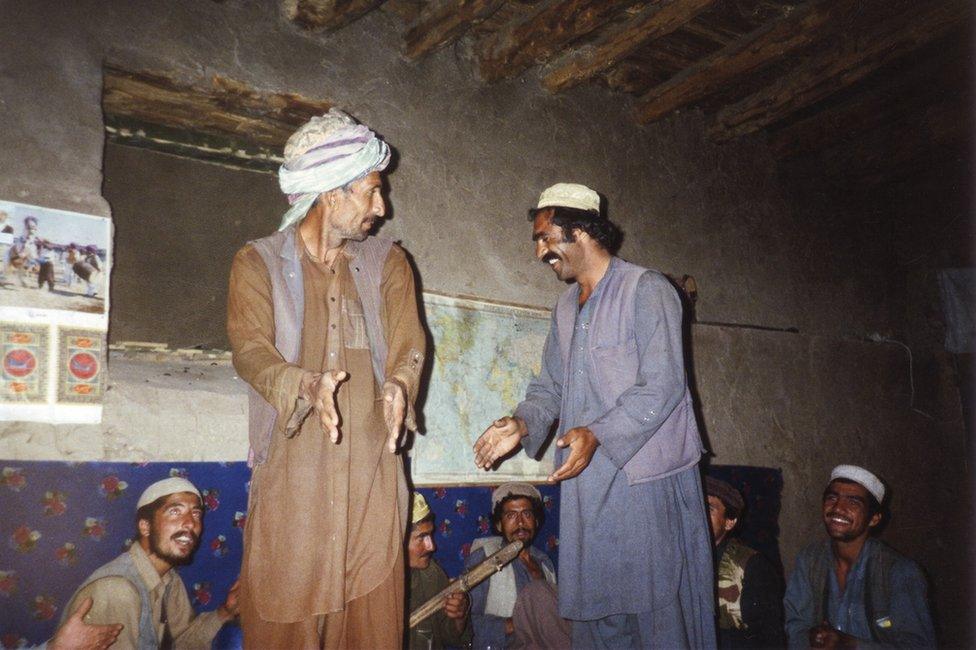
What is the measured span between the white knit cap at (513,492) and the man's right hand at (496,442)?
1166 mm

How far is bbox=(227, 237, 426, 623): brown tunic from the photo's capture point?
2.05m

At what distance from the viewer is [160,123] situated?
3.18 meters

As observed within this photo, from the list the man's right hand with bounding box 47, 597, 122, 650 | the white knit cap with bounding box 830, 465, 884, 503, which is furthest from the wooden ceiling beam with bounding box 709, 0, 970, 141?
the man's right hand with bounding box 47, 597, 122, 650

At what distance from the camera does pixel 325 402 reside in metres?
1.88

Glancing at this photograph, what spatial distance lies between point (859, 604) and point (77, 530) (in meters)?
3.78

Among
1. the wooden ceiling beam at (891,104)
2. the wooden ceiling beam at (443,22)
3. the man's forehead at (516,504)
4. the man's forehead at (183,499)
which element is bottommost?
the man's forehead at (516,504)

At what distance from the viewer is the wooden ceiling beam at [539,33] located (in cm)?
357

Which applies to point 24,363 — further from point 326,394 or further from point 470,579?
point 470,579

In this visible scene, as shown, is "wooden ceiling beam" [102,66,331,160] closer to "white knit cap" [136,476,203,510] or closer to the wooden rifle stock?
"white knit cap" [136,476,203,510]

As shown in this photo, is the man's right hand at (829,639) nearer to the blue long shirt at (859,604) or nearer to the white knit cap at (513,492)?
the blue long shirt at (859,604)

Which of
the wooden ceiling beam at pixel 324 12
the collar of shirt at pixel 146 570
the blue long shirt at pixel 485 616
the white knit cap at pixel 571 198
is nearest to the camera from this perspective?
the collar of shirt at pixel 146 570

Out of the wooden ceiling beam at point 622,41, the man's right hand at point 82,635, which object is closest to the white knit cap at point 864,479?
the wooden ceiling beam at point 622,41

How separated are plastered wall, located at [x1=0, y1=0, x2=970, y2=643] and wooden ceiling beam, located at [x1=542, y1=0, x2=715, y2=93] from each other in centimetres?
19

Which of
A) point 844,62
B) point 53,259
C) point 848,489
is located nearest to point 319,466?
point 53,259
